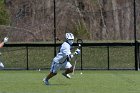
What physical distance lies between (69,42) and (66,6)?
2269cm

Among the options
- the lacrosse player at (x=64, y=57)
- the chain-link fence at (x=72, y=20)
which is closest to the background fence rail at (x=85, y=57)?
the chain-link fence at (x=72, y=20)

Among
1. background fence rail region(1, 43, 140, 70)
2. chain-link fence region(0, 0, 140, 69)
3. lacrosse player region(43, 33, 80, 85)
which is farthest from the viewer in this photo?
chain-link fence region(0, 0, 140, 69)

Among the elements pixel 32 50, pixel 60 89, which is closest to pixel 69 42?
pixel 60 89

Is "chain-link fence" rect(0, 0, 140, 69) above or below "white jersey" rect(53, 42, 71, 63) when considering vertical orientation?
above

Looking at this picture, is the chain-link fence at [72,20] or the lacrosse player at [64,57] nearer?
the lacrosse player at [64,57]

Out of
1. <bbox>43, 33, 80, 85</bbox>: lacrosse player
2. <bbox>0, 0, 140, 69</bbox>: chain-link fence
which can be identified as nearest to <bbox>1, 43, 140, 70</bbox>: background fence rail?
<bbox>0, 0, 140, 69</bbox>: chain-link fence

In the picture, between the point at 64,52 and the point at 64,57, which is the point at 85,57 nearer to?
the point at 64,57

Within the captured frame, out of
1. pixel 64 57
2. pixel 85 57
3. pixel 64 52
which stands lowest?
pixel 85 57

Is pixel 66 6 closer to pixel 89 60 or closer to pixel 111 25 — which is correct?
pixel 111 25

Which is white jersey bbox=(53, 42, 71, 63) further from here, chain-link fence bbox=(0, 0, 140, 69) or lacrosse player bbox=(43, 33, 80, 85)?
chain-link fence bbox=(0, 0, 140, 69)

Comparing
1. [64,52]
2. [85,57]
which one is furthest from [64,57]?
[85,57]

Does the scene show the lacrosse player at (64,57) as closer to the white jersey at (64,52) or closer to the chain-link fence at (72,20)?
the white jersey at (64,52)

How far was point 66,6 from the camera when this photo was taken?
43438mm

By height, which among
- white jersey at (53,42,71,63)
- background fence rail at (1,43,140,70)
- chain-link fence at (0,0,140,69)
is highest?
chain-link fence at (0,0,140,69)
